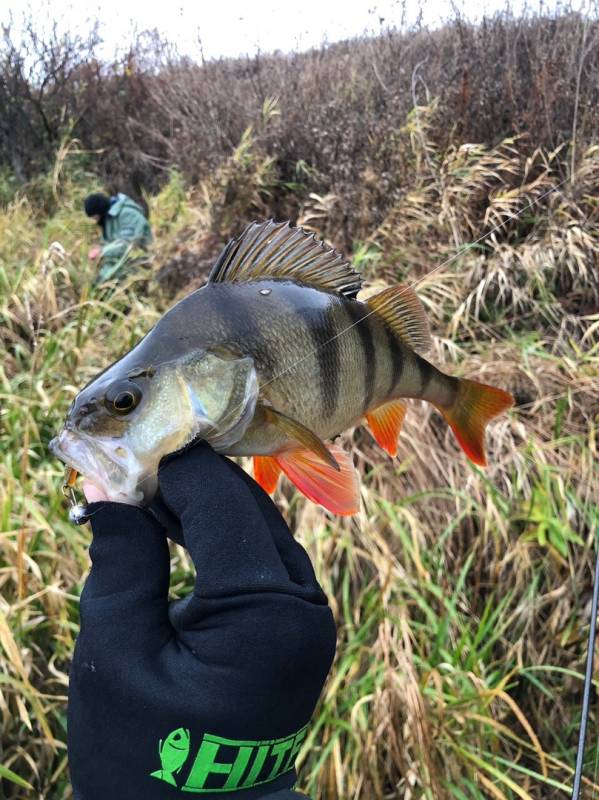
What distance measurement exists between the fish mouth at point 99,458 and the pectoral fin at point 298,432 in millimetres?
194

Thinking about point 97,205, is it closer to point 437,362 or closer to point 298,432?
point 437,362

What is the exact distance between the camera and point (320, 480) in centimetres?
104

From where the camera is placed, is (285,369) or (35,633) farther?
(35,633)

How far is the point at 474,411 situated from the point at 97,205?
16.1 ft

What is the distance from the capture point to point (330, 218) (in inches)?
156

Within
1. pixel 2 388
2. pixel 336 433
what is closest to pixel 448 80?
pixel 2 388

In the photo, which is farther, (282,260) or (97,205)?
(97,205)

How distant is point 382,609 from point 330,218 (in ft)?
8.42

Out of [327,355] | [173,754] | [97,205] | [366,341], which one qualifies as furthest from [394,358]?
[97,205]

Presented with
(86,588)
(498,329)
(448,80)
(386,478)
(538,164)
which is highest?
(448,80)

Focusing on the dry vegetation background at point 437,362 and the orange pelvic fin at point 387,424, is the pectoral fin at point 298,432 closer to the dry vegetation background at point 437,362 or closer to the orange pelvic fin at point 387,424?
the orange pelvic fin at point 387,424

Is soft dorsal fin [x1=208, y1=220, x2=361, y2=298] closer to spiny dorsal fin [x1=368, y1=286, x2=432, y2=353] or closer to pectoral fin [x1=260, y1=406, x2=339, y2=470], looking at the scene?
spiny dorsal fin [x1=368, y1=286, x2=432, y2=353]

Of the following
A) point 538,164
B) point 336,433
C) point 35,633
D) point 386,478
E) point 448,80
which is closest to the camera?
point 336,433

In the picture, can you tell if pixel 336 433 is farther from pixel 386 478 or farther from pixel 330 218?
pixel 330 218
